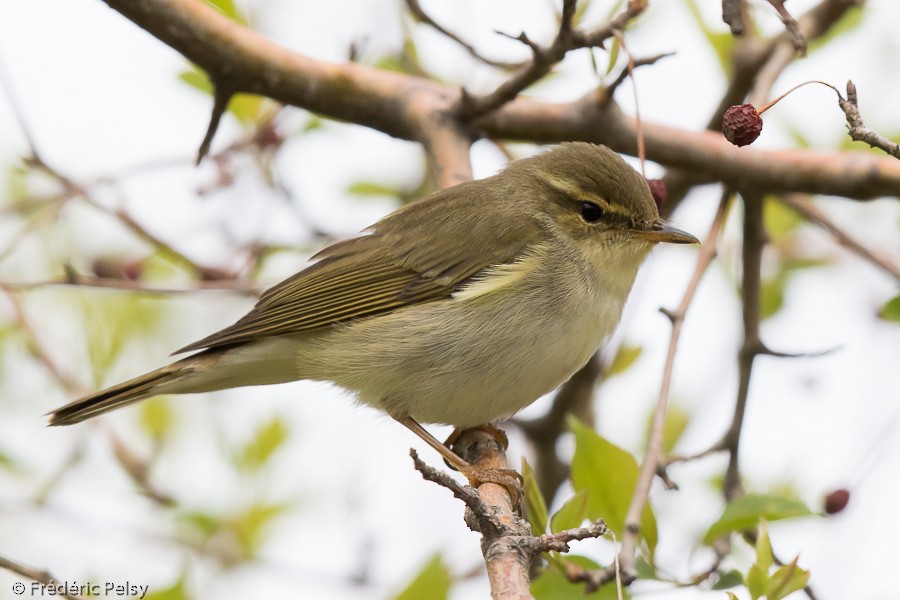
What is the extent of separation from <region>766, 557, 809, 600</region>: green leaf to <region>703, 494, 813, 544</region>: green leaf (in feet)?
0.78

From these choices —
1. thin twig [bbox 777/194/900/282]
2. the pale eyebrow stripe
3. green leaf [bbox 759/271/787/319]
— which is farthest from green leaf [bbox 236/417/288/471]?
thin twig [bbox 777/194/900/282]

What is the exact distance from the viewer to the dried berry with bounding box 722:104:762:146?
2.57m

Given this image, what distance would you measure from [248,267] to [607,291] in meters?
1.86

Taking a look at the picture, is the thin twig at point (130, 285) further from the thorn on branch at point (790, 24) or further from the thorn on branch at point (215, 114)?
the thorn on branch at point (790, 24)

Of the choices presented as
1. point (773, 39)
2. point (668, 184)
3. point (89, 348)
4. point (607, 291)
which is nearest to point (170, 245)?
point (89, 348)

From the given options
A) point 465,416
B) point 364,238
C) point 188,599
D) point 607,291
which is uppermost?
point 364,238

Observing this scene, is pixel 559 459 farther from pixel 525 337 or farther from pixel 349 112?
pixel 349 112

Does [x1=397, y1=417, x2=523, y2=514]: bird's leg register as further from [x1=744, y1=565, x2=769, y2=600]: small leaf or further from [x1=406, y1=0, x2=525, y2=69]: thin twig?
[x1=406, y1=0, x2=525, y2=69]: thin twig

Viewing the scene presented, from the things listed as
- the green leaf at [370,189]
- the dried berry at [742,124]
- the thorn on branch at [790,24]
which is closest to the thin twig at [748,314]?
the dried berry at [742,124]

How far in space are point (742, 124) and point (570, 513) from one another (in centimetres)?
117

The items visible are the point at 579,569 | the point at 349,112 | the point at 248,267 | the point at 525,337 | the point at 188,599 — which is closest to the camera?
the point at 579,569

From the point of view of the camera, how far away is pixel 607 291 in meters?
3.87

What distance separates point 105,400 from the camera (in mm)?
3859

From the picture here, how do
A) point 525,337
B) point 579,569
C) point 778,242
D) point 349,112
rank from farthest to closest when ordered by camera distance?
point 778,242 < point 349,112 < point 525,337 < point 579,569
